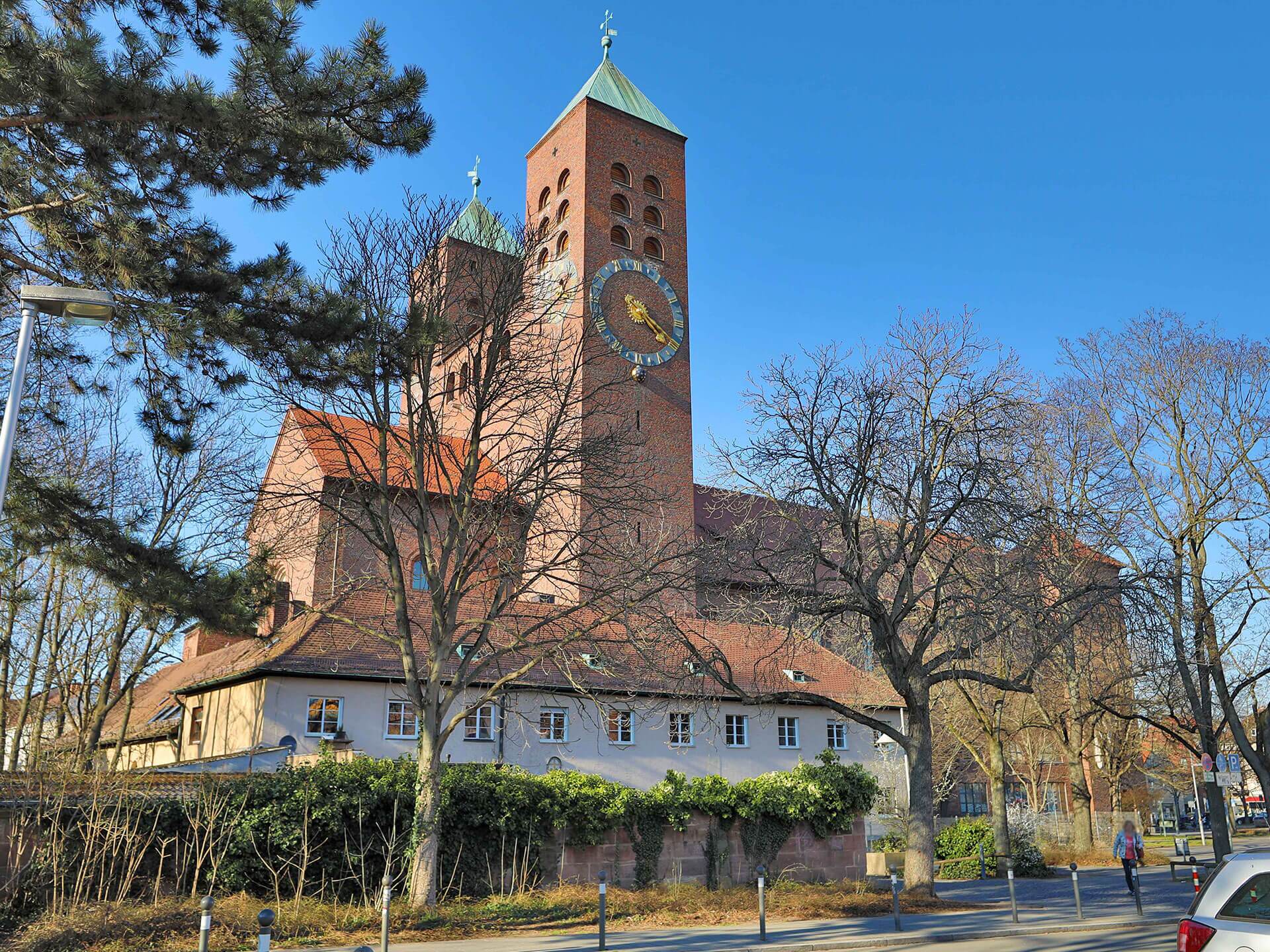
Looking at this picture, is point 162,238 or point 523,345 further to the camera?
point 523,345

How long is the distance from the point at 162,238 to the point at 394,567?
A: 24.3 ft

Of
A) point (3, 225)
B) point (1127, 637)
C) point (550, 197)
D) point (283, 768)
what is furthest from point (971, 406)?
point (550, 197)

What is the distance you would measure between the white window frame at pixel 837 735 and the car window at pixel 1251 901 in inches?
1014

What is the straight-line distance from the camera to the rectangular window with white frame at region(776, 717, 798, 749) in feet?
101

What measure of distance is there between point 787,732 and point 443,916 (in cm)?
1730

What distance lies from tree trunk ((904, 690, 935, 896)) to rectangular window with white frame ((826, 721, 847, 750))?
39.8 feet

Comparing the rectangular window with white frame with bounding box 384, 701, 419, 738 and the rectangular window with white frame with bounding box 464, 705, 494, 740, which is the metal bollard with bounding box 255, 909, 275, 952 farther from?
the rectangular window with white frame with bounding box 464, 705, 494, 740

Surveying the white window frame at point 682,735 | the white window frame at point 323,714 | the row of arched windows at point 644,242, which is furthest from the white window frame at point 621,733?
the row of arched windows at point 644,242

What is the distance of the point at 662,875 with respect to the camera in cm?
2173

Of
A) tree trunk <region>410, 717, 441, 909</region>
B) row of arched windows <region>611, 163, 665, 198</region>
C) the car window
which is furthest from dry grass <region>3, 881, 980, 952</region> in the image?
row of arched windows <region>611, 163, 665, 198</region>

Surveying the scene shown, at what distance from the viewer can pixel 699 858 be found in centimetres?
2244

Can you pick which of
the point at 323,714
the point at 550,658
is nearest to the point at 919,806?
the point at 550,658

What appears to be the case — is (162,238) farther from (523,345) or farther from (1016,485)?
(1016,485)

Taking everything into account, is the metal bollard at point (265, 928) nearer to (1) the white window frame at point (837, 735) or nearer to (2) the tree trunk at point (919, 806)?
(2) the tree trunk at point (919, 806)
